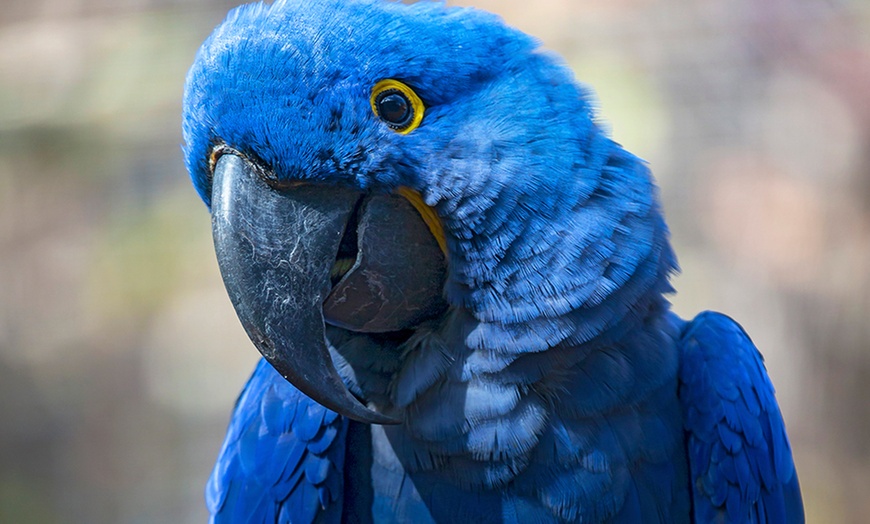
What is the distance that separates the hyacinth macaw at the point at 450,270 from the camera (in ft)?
4.33

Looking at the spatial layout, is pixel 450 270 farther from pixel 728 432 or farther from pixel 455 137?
pixel 728 432

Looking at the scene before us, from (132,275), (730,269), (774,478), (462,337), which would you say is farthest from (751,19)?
(132,275)

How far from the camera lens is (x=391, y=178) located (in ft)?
4.51

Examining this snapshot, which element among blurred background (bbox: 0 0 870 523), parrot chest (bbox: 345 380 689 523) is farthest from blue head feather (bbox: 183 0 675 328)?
blurred background (bbox: 0 0 870 523)

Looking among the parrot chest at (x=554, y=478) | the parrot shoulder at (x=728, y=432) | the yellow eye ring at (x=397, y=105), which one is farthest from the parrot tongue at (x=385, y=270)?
the parrot shoulder at (x=728, y=432)

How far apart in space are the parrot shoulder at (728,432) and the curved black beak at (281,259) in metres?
0.81

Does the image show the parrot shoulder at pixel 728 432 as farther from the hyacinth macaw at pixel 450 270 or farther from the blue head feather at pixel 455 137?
the blue head feather at pixel 455 137

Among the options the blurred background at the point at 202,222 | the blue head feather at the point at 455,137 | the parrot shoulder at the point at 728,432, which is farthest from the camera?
the blurred background at the point at 202,222

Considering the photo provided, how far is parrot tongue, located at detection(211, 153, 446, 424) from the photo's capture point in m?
1.32

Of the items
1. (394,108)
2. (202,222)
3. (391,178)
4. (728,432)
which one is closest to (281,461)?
(391,178)

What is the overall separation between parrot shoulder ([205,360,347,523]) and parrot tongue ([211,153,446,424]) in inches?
11.5

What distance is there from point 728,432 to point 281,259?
1.00m

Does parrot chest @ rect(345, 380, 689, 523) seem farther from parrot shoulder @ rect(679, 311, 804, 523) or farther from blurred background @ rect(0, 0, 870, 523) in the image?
blurred background @ rect(0, 0, 870, 523)

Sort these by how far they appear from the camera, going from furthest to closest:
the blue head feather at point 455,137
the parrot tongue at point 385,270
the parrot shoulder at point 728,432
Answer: the parrot shoulder at point 728,432, the parrot tongue at point 385,270, the blue head feather at point 455,137
